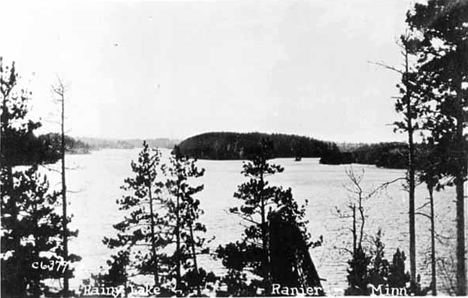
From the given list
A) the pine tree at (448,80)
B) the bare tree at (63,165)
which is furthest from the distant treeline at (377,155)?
the bare tree at (63,165)

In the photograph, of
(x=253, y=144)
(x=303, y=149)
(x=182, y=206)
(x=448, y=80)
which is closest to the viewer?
(x=448, y=80)

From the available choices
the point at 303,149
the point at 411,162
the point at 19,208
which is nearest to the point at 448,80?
the point at 411,162

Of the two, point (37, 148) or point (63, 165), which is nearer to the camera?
point (37, 148)

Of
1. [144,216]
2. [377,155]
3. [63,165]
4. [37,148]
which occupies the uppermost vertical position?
[37,148]

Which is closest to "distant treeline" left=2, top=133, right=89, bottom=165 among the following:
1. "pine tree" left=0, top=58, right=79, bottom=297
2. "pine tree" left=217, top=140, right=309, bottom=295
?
"pine tree" left=0, top=58, right=79, bottom=297

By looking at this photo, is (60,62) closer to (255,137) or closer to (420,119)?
(255,137)

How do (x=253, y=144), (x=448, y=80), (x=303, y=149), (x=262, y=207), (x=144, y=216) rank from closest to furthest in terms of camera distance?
(x=448, y=80)
(x=303, y=149)
(x=253, y=144)
(x=262, y=207)
(x=144, y=216)

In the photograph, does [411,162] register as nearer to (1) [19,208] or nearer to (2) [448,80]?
(2) [448,80]
